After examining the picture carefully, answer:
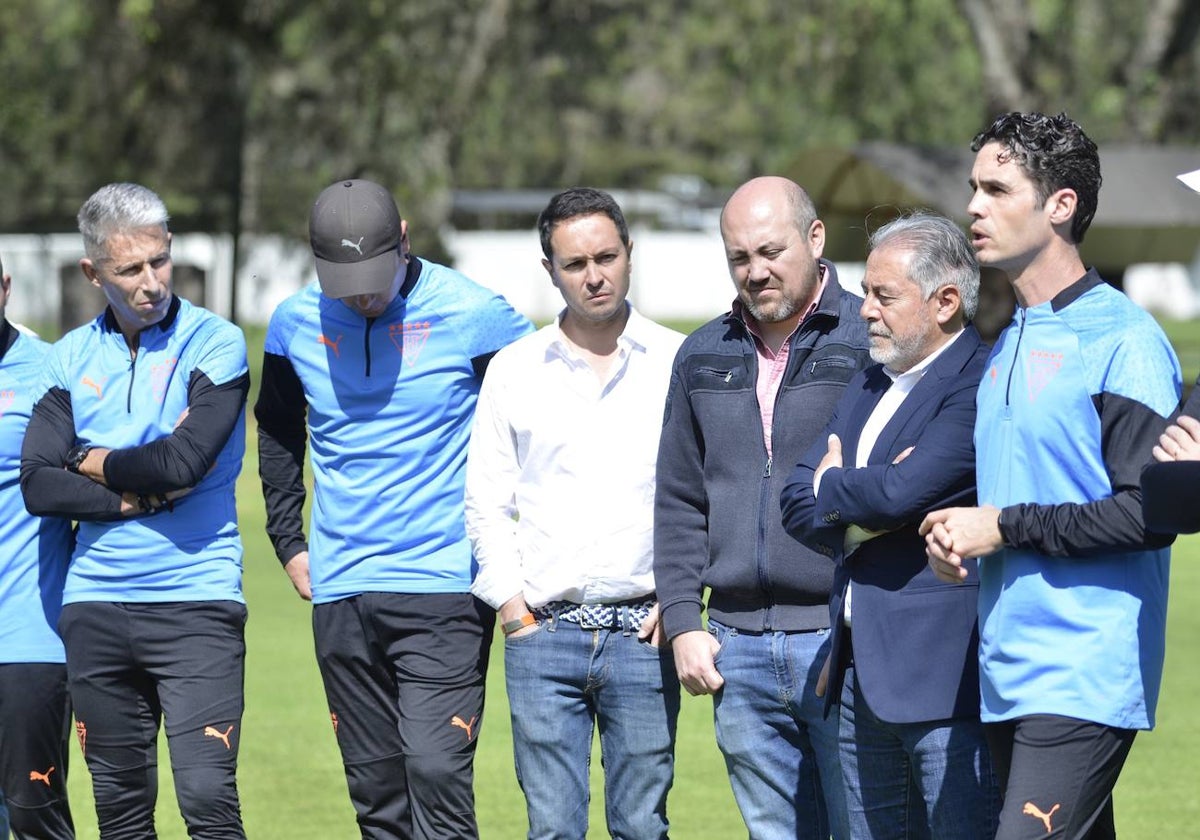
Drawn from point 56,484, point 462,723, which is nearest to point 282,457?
point 56,484

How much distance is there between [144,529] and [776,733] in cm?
210

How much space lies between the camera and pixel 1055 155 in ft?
13.9

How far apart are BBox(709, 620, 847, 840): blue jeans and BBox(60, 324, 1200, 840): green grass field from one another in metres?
2.09

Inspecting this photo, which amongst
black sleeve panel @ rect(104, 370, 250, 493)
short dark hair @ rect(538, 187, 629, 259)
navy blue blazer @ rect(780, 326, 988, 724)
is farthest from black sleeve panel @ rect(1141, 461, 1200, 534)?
black sleeve panel @ rect(104, 370, 250, 493)

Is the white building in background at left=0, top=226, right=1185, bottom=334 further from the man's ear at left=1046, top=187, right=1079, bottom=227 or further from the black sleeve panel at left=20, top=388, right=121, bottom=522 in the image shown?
the man's ear at left=1046, top=187, right=1079, bottom=227

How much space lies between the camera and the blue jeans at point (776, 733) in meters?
4.94

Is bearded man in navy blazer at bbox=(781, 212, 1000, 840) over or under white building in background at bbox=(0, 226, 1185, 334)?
under

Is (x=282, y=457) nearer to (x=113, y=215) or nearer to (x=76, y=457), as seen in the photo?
(x=76, y=457)

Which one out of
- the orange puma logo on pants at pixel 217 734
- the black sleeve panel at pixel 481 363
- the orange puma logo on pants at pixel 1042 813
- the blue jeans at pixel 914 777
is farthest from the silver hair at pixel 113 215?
the orange puma logo on pants at pixel 1042 813

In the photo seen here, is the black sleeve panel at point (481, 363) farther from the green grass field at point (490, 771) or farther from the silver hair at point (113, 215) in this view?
the green grass field at point (490, 771)

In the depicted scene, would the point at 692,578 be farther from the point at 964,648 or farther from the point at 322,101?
the point at 322,101

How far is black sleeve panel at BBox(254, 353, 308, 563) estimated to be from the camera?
6078 mm

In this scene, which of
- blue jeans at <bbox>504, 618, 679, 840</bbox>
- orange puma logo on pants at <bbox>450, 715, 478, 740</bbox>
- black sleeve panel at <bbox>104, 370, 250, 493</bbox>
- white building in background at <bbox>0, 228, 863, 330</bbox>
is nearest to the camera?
blue jeans at <bbox>504, 618, 679, 840</bbox>

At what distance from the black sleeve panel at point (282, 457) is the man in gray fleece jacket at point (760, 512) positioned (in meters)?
1.56
